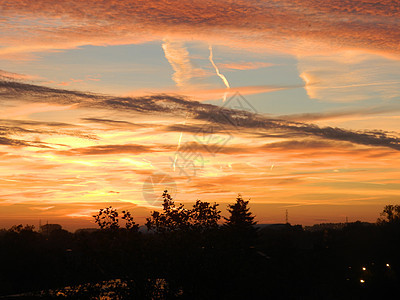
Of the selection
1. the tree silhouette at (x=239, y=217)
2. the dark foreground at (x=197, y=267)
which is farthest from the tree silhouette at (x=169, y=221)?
the tree silhouette at (x=239, y=217)

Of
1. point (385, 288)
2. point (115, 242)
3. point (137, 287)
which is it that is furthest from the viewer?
point (385, 288)

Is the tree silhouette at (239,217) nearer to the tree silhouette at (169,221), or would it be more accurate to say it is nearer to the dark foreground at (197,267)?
the dark foreground at (197,267)

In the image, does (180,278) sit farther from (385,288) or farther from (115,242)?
(385,288)

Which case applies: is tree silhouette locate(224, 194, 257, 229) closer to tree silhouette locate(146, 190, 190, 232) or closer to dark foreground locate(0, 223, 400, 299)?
dark foreground locate(0, 223, 400, 299)

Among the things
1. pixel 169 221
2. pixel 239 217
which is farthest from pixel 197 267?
pixel 239 217

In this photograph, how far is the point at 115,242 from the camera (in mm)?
30641

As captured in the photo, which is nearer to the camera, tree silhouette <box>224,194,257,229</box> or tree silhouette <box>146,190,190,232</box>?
tree silhouette <box>146,190,190,232</box>

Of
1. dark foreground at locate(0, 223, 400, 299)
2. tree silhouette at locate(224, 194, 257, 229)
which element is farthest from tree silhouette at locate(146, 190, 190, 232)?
tree silhouette at locate(224, 194, 257, 229)

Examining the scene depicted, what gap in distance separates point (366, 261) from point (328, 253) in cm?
747

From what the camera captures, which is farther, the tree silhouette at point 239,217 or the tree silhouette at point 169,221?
the tree silhouette at point 239,217

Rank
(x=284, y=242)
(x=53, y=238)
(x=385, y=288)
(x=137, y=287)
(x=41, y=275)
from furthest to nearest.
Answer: (x=53, y=238) → (x=284, y=242) → (x=41, y=275) → (x=385, y=288) → (x=137, y=287)

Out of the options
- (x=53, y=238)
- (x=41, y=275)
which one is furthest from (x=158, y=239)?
(x=53, y=238)

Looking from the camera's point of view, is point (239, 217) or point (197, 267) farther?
point (239, 217)

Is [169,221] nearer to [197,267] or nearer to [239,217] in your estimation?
[197,267]
